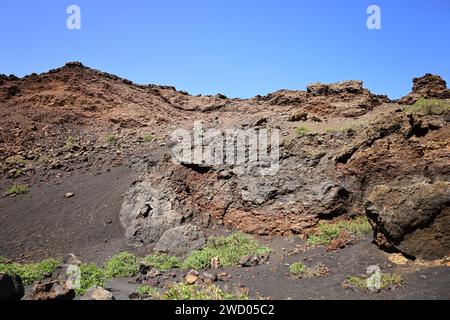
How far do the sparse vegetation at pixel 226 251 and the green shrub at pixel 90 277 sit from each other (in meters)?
2.14

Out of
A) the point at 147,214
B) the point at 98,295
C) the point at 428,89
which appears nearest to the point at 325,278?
the point at 98,295

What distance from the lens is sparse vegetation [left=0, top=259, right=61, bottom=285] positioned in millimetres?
10109

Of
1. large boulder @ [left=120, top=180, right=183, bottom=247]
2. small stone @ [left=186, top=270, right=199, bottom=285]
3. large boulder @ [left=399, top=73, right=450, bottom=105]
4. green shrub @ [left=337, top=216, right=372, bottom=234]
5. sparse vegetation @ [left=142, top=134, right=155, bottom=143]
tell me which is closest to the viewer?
small stone @ [left=186, top=270, right=199, bottom=285]

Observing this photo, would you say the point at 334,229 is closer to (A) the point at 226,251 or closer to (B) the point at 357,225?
(B) the point at 357,225

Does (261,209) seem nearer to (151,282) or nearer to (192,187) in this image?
(192,187)

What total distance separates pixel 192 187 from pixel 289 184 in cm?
354

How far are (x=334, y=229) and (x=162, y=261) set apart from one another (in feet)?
16.0

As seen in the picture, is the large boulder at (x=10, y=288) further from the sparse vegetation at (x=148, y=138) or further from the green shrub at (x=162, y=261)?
the sparse vegetation at (x=148, y=138)

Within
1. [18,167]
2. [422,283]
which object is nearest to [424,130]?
[422,283]

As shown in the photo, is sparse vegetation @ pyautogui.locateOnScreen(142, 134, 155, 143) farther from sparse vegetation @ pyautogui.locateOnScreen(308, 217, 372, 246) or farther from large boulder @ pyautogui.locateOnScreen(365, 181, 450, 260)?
large boulder @ pyautogui.locateOnScreen(365, 181, 450, 260)

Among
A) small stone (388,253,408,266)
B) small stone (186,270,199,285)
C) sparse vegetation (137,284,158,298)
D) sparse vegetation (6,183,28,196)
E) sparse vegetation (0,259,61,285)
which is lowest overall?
sparse vegetation (0,259,61,285)

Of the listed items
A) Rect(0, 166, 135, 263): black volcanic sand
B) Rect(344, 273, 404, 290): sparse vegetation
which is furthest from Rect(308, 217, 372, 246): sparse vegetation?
Rect(0, 166, 135, 263): black volcanic sand

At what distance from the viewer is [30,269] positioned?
34.8ft

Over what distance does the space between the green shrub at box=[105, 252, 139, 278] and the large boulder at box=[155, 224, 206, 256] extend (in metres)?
0.86
